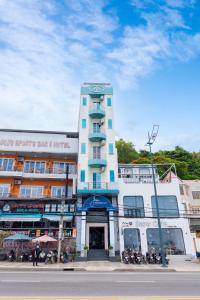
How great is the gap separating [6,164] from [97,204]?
13.7 metres

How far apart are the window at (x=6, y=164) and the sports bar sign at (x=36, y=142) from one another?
1685 millimetres

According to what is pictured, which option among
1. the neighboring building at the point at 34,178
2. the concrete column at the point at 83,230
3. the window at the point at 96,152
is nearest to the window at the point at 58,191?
the neighboring building at the point at 34,178

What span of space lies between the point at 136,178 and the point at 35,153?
45.5ft

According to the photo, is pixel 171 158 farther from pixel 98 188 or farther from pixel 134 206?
pixel 98 188

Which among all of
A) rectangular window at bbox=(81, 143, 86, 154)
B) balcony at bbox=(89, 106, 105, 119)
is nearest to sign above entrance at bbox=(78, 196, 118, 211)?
rectangular window at bbox=(81, 143, 86, 154)

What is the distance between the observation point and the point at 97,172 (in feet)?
96.2

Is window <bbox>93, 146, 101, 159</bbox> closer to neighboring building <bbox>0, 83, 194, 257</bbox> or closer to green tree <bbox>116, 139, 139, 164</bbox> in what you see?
neighboring building <bbox>0, 83, 194, 257</bbox>

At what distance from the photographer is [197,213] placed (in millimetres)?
36094

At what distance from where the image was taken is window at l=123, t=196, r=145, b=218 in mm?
26609

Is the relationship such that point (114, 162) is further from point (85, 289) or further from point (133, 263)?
point (85, 289)

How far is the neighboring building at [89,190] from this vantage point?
25.8 m

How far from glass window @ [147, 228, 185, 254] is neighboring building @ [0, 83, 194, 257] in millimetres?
104

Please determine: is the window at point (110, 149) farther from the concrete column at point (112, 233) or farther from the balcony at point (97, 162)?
the concrete column at point (112, 233)

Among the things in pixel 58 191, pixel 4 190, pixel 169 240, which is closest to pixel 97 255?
pixel 169 240
